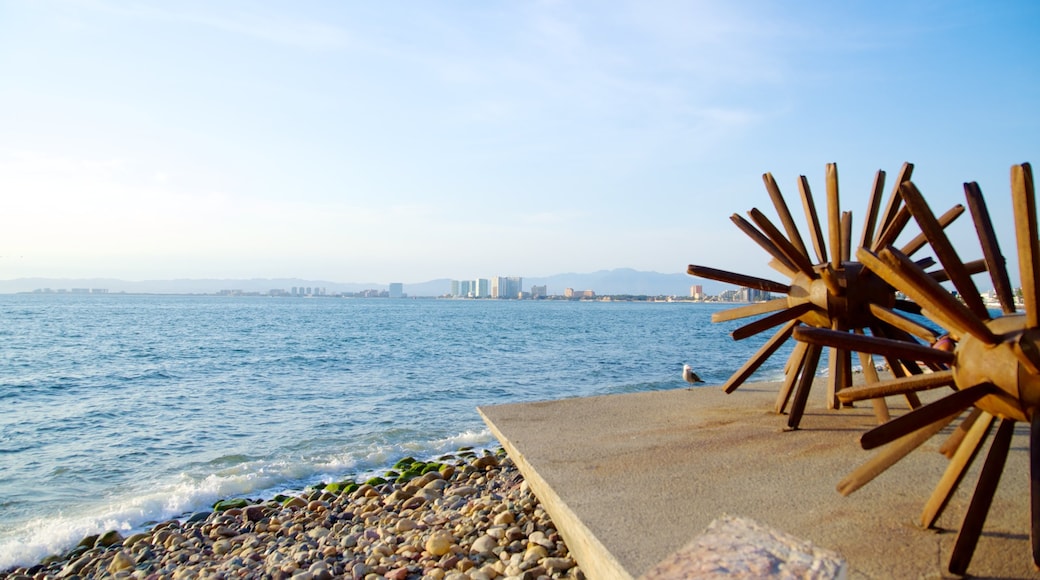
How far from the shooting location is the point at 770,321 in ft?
19.0

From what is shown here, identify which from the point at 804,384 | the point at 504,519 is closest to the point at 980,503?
the point at 804,384

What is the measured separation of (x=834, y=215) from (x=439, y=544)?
15.4 ft

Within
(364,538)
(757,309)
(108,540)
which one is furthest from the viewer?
(108,540)

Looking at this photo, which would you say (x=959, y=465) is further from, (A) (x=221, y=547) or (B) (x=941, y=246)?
(A) (x=221, y=547)

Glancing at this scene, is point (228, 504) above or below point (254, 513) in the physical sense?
below

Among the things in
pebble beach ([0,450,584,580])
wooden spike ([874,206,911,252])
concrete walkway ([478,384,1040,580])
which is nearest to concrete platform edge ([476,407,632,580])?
concrete walkway ([478,384,1040,580])

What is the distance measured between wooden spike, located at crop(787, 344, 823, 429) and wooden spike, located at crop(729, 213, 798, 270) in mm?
809

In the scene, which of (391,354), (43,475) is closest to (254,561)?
(43,475)

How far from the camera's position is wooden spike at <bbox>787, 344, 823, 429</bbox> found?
6.14 metres

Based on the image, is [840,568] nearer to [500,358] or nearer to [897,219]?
[897,219]

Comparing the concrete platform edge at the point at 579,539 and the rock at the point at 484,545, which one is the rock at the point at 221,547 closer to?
the rock at the point at 484,545

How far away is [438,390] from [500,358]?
1119cm

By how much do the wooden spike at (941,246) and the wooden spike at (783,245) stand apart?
2263 millimetres

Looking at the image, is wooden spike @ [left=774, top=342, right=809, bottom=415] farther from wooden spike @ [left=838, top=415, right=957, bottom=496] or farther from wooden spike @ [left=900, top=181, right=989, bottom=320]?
wooden spike @ [left=900, top=181, right=989, bottom=320]
